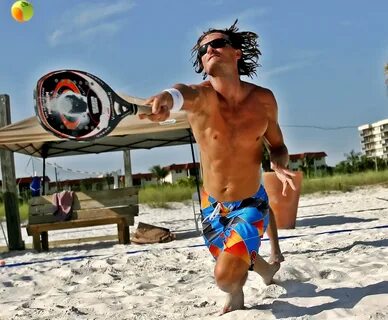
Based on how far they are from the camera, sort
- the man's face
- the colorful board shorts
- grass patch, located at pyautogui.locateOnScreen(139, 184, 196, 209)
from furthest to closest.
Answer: grass patch, located at pyautogui.locateOnScreen(139, 184, 196, 209), the man's face, the colorful board shorts

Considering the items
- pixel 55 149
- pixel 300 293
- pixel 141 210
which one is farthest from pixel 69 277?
pixel 141 210

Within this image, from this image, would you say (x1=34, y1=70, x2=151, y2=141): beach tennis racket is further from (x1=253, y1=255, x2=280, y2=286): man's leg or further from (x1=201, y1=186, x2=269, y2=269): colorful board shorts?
(x1=253, y1=255, x2=280, y2=286): man's leg

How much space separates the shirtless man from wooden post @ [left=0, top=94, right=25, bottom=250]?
238 inches

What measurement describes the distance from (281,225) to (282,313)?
5084 millimetres

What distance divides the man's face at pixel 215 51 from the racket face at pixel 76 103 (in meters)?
0.75

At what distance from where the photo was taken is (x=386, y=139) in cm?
9169

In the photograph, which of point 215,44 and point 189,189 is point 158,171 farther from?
point 215,44

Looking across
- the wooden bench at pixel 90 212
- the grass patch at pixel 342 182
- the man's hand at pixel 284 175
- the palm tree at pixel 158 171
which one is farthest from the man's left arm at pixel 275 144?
the palm tree at pixel 158 171

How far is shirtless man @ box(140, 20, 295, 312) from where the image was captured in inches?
123

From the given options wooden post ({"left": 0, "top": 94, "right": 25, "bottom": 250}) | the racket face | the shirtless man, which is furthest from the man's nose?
wooden post ({"left": 0, "top": 94, "right": 25, "bottom": 250})

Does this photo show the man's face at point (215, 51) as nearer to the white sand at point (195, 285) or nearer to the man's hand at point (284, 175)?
the man's hand at point (284, 175)

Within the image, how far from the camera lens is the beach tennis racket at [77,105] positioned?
266cm

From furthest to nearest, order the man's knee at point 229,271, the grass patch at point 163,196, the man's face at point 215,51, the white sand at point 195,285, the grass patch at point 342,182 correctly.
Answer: the grass patch at point 342,182, the grass patch at point 163,196, the white sand at point 195,285, the man's face at point 215,51, the man's knee at point 229,271

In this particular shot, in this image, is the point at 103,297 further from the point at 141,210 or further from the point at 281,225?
the point at 141,210
